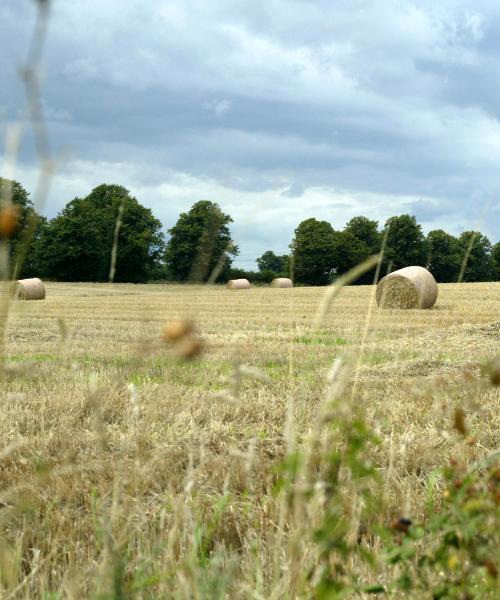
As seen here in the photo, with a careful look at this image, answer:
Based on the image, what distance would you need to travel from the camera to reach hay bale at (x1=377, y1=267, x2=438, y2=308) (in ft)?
74.7

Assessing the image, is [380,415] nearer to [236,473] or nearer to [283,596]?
[236,473]

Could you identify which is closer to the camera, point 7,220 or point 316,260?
point 7,220

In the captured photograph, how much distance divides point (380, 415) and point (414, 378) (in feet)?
7.30

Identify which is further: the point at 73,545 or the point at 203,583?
the point at 73,545

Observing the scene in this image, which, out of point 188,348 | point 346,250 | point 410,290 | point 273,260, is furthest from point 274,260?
point 346,250

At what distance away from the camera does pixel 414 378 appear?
6840 millimetres

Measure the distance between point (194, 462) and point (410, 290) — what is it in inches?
775

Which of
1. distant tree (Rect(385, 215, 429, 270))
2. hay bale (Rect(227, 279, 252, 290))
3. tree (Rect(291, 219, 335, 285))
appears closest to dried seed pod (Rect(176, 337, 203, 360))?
distant tree (Rect(385, 215, 429, 270))

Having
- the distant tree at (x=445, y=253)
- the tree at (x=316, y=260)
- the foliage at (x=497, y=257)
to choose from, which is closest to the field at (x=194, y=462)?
the distant tree at (x=445, y=253)

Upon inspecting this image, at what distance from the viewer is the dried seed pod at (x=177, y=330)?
3.66ft

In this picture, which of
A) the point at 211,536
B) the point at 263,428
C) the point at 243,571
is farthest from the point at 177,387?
the point at 243,571

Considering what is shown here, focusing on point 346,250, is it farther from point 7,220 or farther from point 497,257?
point 7,220

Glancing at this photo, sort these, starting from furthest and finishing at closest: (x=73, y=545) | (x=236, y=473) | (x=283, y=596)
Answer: (x=236, y=473) < (x=73, y=545) < (x=283, y=596)

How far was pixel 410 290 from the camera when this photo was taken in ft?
74.8
